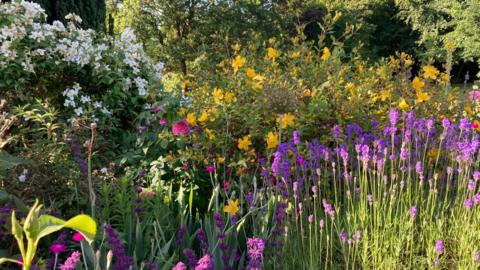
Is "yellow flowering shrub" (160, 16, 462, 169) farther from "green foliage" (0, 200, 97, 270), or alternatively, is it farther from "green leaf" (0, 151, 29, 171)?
"green foliage" (0, 200, 97, 270)

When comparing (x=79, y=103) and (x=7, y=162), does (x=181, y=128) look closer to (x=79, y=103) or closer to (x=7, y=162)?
(x=7, y=162)

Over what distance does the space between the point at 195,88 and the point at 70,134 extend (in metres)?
1.35

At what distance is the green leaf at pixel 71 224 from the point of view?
0.75 meters

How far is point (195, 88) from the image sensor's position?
3.89 metres

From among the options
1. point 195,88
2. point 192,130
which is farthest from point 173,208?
point 195,88

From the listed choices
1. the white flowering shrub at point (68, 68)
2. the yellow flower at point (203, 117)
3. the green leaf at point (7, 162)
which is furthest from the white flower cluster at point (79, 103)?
the green leaf at point (7, 162)

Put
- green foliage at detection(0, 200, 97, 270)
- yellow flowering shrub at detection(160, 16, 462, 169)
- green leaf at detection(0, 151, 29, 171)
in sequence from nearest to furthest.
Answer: green foliage at detection(0, 200, 97, 270)
green leaf at detection(0, 151, 29, 171)
yellow flowering shrub at detection(160, 16, 462, 169)

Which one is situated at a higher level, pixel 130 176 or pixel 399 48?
pixel 399 48

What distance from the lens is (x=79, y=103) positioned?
12.0 feet

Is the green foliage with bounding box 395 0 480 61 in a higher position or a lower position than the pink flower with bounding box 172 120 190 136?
higher

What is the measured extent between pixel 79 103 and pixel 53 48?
0.44 meters

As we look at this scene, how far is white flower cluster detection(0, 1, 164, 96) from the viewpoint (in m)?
3.46

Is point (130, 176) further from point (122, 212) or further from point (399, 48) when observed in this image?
point (399, 48)

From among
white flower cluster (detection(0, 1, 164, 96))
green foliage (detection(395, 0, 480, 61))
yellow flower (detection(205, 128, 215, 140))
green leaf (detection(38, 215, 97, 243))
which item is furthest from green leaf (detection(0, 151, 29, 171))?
green foliage (detection(395, 0, 480, 61))
